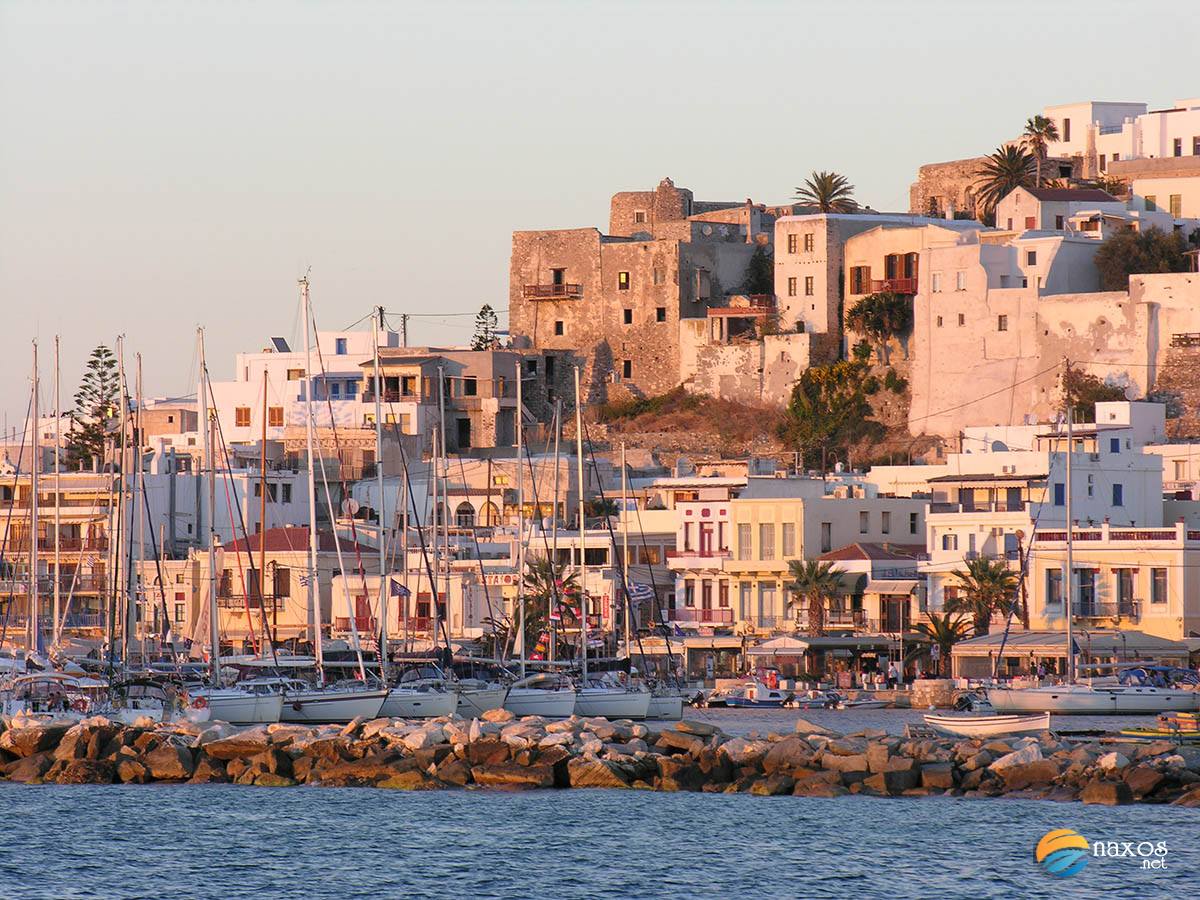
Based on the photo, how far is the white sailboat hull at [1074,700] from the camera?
57094mm

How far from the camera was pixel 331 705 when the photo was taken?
2119 inches

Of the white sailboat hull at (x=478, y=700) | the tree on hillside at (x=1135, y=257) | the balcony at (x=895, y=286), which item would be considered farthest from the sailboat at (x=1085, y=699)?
the balcony at (x=895, y=286)

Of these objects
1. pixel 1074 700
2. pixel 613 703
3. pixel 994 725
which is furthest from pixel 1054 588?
pixel 994 725

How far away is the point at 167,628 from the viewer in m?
70.2

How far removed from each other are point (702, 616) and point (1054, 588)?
10878 mm

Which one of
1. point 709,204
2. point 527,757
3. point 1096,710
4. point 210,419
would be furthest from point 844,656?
point 709,204

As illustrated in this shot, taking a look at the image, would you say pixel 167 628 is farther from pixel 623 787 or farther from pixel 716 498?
pixel 623 787

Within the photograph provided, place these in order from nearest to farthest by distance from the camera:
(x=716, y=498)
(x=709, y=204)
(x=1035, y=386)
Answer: (x=716, y=498), (x=1035, y=386), (x=709, y=204)

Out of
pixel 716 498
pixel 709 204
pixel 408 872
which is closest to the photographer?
pixel 408 872

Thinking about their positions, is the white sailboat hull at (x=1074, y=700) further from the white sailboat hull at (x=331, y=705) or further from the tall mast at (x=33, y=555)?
the tall mast at (x=33, y=555)

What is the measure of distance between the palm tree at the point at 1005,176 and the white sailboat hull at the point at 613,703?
42752 millimetres

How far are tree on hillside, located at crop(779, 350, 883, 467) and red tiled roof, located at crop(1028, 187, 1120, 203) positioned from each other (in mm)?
8301

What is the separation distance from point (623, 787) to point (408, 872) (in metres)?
7.75

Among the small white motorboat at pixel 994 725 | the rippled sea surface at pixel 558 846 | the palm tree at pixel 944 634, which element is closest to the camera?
the rippled sea surface at pixel 558 846
